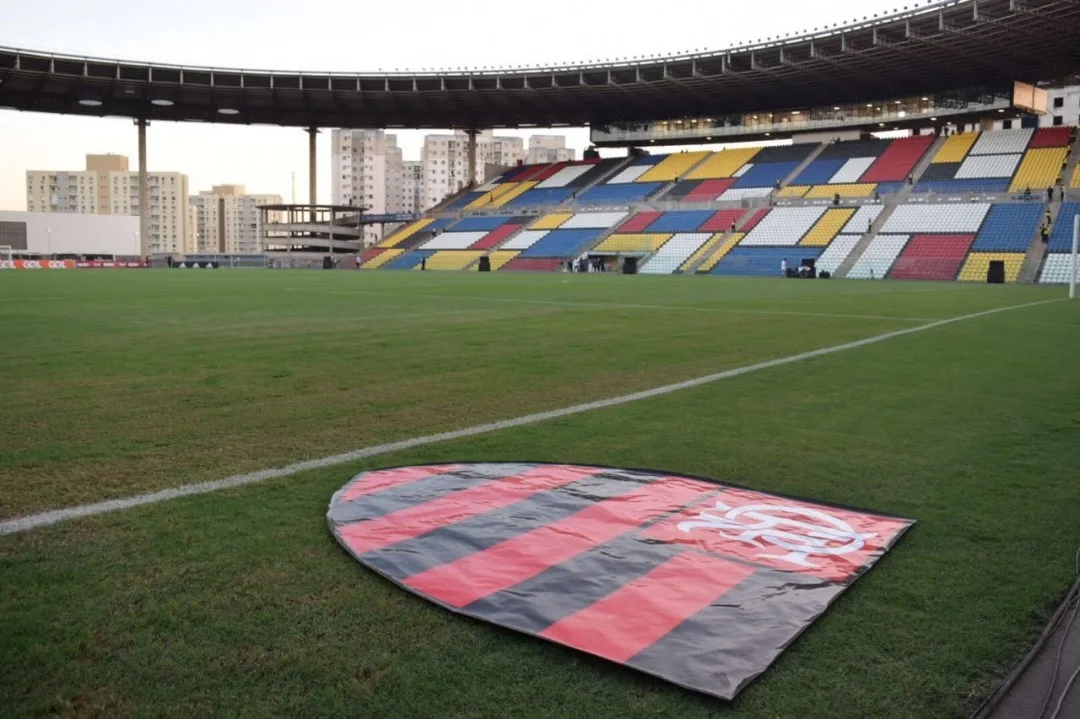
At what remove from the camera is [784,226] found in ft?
150

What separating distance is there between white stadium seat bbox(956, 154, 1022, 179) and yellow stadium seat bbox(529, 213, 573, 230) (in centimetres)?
2406

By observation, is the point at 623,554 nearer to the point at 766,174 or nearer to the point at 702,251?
the point at 702,251

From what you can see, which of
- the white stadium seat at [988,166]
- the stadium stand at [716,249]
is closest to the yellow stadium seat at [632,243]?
A: the stadium stand at [716,249]

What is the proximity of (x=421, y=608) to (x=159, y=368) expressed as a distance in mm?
6342

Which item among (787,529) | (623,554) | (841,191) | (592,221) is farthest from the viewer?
(592,221)

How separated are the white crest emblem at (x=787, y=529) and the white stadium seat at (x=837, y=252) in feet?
125

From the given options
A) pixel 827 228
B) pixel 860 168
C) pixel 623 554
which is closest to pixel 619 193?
pixel 860 168

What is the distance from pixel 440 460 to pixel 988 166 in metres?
48.4

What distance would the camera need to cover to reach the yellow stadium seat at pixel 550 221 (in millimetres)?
54781

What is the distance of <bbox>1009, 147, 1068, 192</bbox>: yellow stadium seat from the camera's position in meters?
41.5

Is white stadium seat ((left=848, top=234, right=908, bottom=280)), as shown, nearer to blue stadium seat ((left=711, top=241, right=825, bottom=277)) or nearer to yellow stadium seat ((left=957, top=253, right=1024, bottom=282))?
blue stadium seat ((left=711, top=241, right=825, bottom=277))

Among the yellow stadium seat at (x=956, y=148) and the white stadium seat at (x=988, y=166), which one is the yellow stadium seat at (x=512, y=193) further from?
the white stadium seat at (x=988, y=166)

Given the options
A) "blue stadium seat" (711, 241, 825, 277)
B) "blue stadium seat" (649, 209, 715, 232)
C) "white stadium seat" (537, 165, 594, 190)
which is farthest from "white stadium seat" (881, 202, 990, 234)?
"white stadium seat" (537, 165, 594, 190)

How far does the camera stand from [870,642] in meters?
2.56
